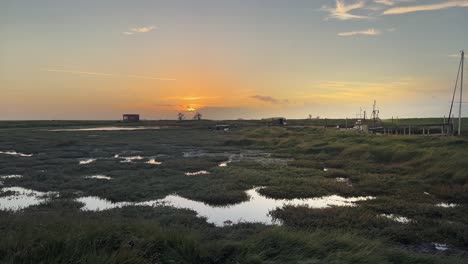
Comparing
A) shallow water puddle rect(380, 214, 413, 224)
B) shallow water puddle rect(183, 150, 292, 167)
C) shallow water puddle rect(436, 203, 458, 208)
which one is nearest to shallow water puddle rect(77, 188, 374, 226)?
shallow water puddle rect(380, 214, 413, 224)

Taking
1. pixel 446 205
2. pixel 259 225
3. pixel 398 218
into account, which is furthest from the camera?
pixel 446 205

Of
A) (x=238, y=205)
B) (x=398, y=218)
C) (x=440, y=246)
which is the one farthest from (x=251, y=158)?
(x=440, y=246)

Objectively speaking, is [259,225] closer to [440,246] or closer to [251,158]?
[440,246]

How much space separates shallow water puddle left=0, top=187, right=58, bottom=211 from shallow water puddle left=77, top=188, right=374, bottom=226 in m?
1.84

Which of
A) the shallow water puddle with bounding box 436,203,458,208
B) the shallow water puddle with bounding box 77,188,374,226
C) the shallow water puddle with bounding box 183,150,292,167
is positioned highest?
the shallow water puddle with bounding box 183,150,292,167

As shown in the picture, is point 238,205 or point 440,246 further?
point 238,205

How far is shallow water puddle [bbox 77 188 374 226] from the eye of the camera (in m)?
13.9

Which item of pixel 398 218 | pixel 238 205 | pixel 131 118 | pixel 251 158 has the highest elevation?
pixel 131 118

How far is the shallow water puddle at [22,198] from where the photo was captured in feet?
50.3

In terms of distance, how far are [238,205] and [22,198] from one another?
33.5 feet

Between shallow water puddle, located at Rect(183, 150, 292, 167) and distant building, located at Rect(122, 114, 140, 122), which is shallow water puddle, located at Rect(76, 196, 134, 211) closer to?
shallow water puddle, located at Rect(183, 150, 292, 167)

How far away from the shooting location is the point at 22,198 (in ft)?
55.3

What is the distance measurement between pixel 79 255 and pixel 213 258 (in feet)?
8.41

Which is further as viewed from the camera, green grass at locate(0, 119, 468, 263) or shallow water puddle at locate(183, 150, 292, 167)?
shallow water puddle at locate(183, 150, 292, 167)
